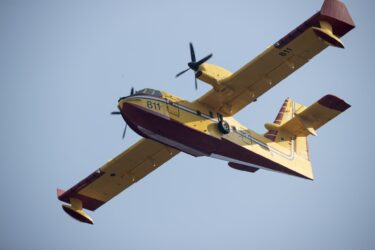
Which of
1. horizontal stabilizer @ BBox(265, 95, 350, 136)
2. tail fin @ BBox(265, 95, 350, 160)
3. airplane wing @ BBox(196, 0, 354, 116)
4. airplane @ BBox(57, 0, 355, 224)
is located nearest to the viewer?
airplane wing @ BBox(196, 0, 354, 116)

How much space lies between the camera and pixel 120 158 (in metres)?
35.2

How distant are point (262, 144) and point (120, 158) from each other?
24.6 feet

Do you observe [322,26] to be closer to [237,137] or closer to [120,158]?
[237,137]

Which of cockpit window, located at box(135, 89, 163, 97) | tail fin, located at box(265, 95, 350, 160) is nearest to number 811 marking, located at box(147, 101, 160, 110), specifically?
cockpit window, located at box(135, 89, 163, 97)

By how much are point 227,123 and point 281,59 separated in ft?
13.4

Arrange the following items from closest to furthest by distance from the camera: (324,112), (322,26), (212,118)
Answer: (322,26) → (212,118) → (324,112)

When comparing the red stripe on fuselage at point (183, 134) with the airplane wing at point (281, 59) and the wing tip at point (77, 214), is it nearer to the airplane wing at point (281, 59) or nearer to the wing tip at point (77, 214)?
the airplane wing at point (281, 59)

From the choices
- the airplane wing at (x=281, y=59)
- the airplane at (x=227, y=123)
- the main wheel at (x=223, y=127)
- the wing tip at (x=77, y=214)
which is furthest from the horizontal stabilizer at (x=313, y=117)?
the wing tip at (x=77, y=214)

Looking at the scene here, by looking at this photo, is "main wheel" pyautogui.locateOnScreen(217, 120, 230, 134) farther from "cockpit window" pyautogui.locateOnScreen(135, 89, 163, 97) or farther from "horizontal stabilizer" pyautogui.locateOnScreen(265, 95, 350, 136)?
"horizontal stabilizer" pyautogui.locateOnScreen(265, 95, 350, 136)

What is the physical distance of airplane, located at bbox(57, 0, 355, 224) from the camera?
30.3 meters

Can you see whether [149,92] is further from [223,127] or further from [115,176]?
[115,176]

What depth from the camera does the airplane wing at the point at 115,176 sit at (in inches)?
1378

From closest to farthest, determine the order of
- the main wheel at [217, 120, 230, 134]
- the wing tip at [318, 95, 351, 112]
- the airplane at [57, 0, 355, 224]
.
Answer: the airplane at [57, 0, 355, 224], the main wheel at [217, 120, 230, 134], the wing tip at [318, 95, 351, 112]

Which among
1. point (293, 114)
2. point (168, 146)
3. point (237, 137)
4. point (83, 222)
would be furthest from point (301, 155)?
point (83, 222)
